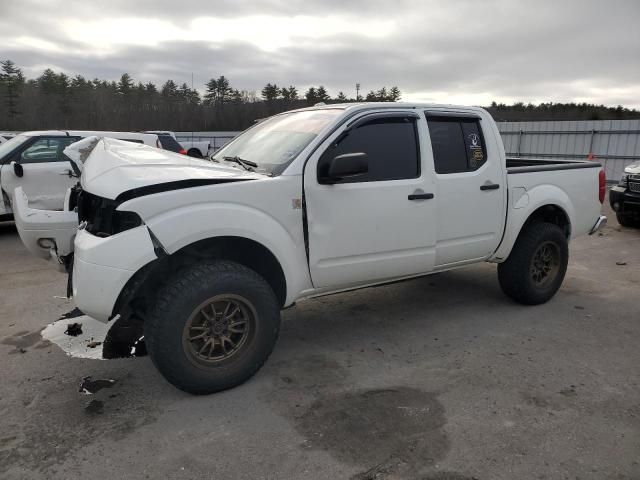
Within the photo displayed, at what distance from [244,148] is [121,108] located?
6888 cm

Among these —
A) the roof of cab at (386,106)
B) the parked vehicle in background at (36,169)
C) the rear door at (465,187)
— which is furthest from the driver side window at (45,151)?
the rear door at (465,187)

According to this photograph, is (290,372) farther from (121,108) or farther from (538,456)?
(121,108)

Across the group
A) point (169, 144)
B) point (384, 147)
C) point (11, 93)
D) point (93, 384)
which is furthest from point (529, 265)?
point (11, 93)

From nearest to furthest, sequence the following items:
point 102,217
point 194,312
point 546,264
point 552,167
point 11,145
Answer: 1. point 194,312
2. point 102,217
3. point 552,167
4. point 546,264
5. point 11,145

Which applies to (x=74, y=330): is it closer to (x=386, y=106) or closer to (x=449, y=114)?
(x=386, y=106)

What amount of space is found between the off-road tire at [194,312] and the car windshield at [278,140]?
834mm

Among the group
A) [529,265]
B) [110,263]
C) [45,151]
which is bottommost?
[529,265]

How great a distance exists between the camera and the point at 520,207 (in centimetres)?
473

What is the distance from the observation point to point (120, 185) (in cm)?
295

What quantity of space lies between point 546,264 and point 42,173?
7.84m

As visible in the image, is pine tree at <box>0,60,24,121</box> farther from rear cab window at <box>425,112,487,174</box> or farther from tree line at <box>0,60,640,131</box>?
rear cab window at <box>425,112,487,174</box>

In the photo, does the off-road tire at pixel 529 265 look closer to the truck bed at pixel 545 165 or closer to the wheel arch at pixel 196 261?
the truck bed at pixel 545 165

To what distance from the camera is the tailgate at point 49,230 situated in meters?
3.47

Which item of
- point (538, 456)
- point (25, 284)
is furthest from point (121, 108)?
point (538, 456)
